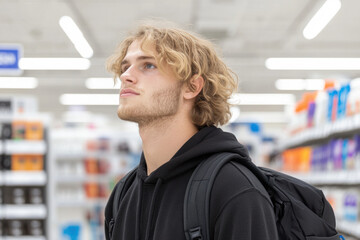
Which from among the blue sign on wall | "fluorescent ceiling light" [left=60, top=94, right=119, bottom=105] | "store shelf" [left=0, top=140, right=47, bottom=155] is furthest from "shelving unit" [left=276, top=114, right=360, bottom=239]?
"fluorescent ceiling light" [left=60, top=94, right=119, bottom=105]

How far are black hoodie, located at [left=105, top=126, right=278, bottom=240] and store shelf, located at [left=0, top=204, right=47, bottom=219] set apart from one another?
12.2ft

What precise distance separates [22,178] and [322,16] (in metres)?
6.34

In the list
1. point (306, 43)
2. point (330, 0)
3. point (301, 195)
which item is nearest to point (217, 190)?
point (301, 195)

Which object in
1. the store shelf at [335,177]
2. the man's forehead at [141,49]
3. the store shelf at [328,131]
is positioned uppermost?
the man's forehead at [141,49]

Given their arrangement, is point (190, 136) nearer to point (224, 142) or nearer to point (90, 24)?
point (224, 142)

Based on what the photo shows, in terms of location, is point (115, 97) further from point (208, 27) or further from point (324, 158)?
point (324, 158)

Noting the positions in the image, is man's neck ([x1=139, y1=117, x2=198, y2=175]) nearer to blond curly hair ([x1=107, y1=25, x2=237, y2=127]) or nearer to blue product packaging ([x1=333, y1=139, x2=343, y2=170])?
blond curly hair ([x1=107, y1=25, x2=237, y2=127])

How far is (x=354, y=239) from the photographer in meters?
4.33

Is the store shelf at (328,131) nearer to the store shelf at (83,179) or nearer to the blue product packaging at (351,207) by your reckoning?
the blue product packaging at (351,207)

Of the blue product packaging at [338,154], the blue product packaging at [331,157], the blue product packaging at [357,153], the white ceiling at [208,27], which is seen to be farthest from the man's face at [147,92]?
the white ceiling at [208,27]

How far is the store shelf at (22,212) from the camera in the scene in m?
5.20

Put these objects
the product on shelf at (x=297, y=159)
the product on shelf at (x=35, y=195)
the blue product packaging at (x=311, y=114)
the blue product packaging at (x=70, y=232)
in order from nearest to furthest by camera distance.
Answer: the product on shelf at (x=35, y=195) → the blue product packaging at (x=311, y=114) → the product on shelf at (x=297, y=159) → the blue product packaging at (x=70, y=232)

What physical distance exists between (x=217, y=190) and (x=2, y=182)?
4.35 m

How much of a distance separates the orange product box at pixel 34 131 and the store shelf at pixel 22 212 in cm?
72
